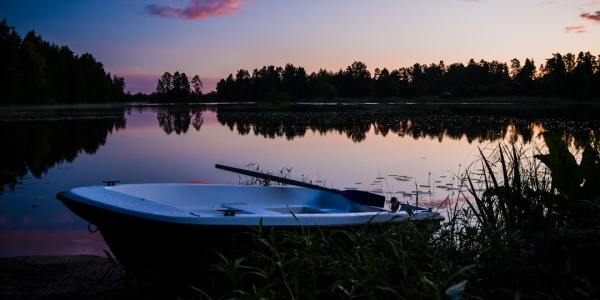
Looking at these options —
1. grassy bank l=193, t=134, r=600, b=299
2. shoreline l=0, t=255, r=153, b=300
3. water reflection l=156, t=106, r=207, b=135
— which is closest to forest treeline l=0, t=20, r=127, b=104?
water reflection l=156, t=106, r=207, b=135

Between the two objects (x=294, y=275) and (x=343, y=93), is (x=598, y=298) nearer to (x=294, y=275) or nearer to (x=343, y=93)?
(x=294, y=275)

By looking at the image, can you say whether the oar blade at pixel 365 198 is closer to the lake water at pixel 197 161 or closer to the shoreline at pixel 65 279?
the lake water at pixel 197 161

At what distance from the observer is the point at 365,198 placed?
732 cm

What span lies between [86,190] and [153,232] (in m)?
1.26

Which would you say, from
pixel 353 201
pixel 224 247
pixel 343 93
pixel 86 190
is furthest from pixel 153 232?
pixel 343 93

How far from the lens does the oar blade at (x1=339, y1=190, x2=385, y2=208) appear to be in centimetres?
723

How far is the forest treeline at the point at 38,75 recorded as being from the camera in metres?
68.1

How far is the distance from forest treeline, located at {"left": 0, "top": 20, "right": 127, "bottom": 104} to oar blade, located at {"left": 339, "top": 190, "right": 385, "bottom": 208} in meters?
69.8

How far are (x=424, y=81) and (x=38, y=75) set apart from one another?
9450cm

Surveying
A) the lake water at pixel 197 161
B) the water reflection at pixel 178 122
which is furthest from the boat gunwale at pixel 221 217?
the water reflection at pixel 178 122

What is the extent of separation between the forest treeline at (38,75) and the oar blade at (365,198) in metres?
69.8

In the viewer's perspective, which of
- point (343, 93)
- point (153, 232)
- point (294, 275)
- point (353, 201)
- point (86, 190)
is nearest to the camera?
point (294, 275)

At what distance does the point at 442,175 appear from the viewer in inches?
568

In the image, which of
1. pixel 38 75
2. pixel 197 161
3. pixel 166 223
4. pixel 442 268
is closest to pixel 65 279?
pixel 166 223
